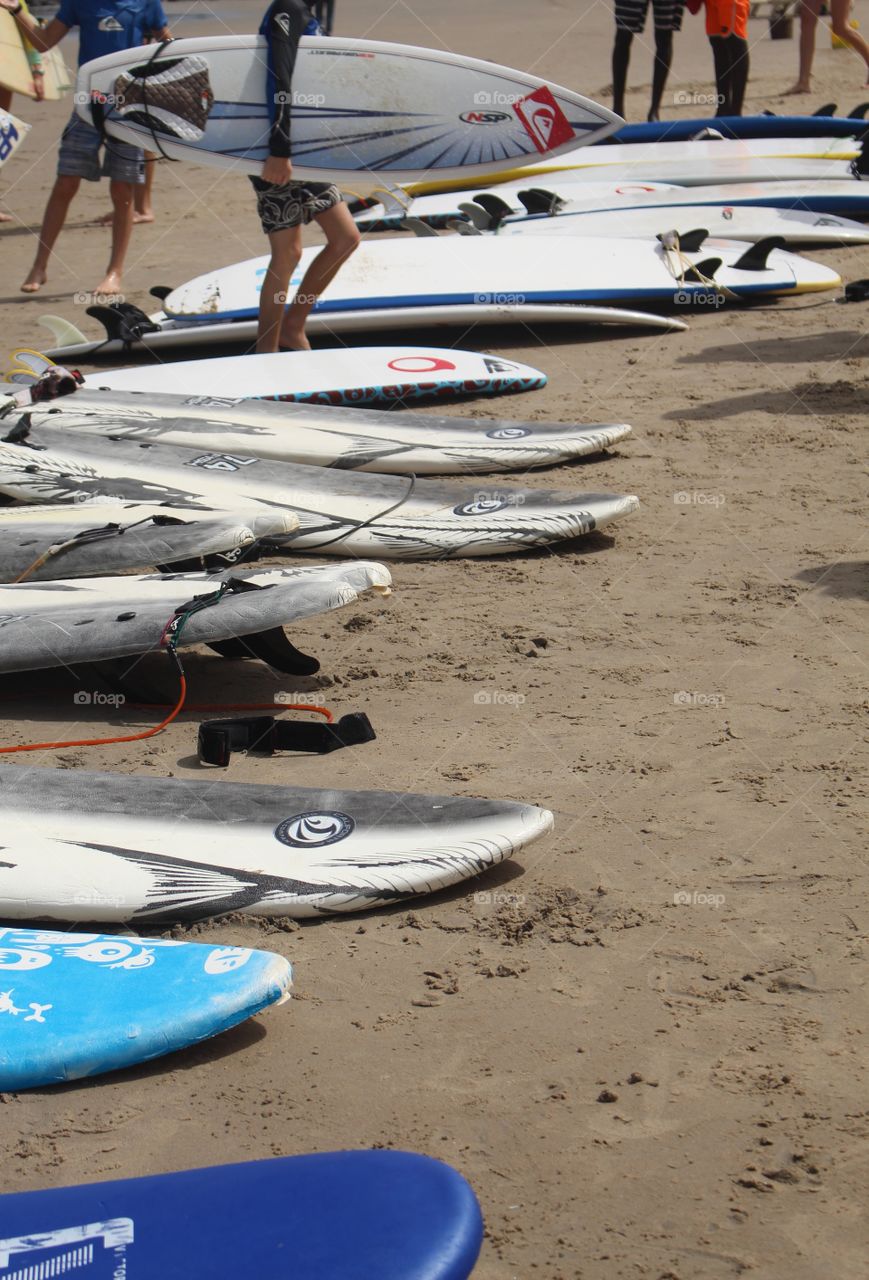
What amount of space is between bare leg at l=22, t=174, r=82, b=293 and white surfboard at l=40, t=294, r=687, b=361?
109 cm

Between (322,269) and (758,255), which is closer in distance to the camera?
(322,269)

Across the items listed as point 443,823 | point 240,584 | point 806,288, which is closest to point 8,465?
point 240,584

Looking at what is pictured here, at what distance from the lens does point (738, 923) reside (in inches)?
97.4

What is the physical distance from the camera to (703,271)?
270 inches

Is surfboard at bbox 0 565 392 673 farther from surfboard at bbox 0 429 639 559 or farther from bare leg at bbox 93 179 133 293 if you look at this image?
bare leg at bbox 93 179 133 293

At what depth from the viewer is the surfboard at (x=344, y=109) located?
6016mm

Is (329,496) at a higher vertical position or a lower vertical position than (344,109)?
lower

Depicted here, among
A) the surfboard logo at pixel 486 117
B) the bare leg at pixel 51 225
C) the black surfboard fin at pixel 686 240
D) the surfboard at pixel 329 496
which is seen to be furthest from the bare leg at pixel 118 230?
the black surfboard fin at pixel 686 240

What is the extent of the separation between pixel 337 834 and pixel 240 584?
107 centimetres

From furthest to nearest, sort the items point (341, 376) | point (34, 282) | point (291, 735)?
point (34, 282), point (341, 376), point (291, 735)

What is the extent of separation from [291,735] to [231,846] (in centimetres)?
52

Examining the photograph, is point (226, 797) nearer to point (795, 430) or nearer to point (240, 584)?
point (240, 584)

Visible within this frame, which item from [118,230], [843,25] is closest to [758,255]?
[118,230]

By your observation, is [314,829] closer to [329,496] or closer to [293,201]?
[329,496]
